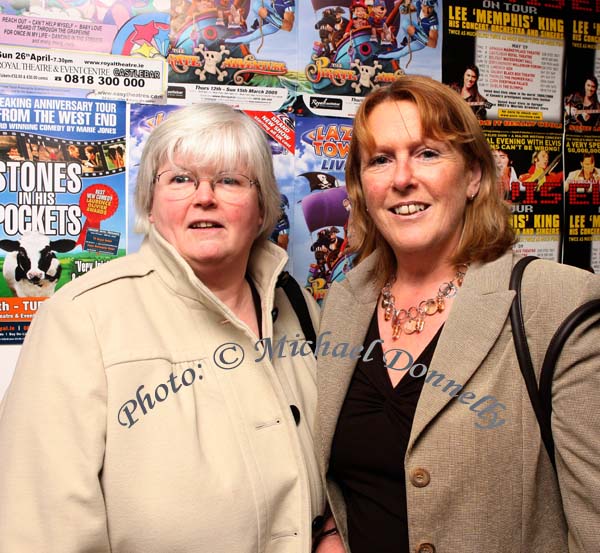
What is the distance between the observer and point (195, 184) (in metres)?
1.34

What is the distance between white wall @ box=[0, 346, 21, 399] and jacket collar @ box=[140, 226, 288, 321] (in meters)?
0.52

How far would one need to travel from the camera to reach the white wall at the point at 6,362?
158cm

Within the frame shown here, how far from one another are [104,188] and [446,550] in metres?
1.20

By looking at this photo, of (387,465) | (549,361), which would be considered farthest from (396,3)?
(387,465)

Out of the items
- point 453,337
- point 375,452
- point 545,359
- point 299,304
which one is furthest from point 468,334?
point 299,304

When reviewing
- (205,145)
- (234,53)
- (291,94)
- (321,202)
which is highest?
(234,53)

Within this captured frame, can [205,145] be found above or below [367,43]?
below

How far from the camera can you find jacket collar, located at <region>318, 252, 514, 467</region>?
112cm

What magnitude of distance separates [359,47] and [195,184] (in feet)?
2.56

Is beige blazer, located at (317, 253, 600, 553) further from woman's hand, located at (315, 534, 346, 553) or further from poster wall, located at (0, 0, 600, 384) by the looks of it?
poster wall, located at (0, 0, 600, 384)

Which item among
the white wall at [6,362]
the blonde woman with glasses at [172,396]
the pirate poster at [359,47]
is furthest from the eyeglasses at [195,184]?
the white wall at [6,362]

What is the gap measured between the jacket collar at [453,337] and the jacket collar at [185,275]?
188 mm

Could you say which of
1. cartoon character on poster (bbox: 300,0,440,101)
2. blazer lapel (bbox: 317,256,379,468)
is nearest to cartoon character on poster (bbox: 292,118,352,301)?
cartoon character on poster (bbox: 300,0,440,101)

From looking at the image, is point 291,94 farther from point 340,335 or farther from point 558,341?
point 558,341
